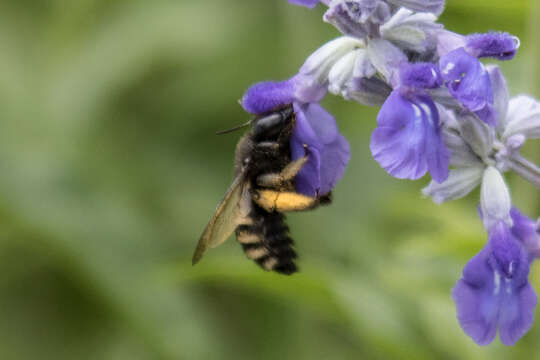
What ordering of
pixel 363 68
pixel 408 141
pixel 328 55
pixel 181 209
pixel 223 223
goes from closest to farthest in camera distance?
pixel 408 141 → pixel 363 68 → pixel 328 55 → pixel 223 223 → pixel 181 209

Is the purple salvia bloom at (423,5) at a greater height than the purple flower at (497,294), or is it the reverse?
the purple salvia bloom at (423,5)

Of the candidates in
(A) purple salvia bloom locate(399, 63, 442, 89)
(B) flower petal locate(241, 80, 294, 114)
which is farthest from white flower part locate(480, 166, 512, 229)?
(B) flower petal locate(241, 80, 294, 114)

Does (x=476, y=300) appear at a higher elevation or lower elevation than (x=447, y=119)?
lower

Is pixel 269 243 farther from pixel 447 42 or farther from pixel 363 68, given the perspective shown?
pixel 447 42

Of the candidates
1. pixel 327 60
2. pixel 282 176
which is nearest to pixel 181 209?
pixel 282 176

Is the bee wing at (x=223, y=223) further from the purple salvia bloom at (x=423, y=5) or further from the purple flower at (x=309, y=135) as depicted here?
the purple salvia bloom at (x=423, y=5)

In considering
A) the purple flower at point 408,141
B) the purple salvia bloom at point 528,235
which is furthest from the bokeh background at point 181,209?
the purple flower at point 408,141

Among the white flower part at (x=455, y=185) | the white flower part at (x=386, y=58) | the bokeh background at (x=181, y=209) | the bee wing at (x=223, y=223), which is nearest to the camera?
the white flower part at (x=386, y=58)

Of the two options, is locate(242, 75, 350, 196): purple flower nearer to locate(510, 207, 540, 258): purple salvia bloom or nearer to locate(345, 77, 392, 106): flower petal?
locate(345, 77, 392, 106): flower petal
